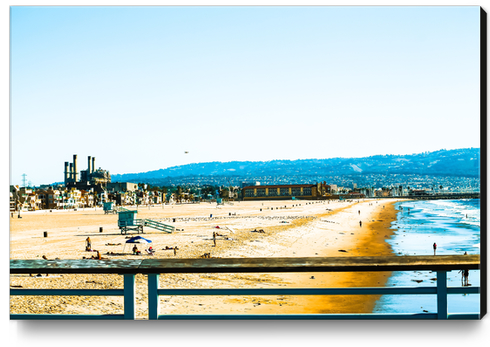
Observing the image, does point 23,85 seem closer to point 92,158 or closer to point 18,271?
point 18,271

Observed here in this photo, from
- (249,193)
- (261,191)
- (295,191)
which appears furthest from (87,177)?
(295,191)

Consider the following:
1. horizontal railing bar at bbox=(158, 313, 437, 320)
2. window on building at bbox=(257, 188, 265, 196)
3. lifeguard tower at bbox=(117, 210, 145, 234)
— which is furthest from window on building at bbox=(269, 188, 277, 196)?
horizontal railing bar at bbox=(158, 313, 437, 320)

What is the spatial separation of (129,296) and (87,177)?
134 metres

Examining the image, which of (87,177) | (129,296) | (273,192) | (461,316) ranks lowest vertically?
(273,192)

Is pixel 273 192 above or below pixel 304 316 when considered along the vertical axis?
below

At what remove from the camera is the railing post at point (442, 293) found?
353 cm

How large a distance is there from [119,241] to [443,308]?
64.6ft

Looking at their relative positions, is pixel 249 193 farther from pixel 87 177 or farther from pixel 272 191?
pixel 87 177

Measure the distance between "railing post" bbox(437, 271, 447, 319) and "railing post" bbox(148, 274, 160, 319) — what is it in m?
2.25

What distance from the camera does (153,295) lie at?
3605 mm

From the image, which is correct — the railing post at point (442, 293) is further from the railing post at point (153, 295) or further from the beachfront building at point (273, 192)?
the beachfront building at point (273, 192)

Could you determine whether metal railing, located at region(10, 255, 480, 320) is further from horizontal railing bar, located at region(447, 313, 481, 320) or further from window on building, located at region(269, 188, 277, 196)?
window on building, located at region(269, 188, 277, 196)

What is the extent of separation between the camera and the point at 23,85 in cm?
565
